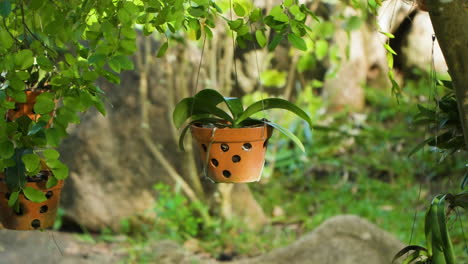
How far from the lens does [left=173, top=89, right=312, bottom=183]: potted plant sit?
1.92 meters

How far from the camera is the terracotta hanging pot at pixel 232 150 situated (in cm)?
192

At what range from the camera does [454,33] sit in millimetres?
1492

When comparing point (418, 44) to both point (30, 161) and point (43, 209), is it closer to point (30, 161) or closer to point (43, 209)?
point (43, 209)

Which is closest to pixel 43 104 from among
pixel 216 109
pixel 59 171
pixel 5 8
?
pixel 59 171

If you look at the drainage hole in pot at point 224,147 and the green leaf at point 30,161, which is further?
the drainage hole in pot at point 224,147

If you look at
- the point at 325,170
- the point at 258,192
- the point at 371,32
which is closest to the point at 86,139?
the point at 258,192

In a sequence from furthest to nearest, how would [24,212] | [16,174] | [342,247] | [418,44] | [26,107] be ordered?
1. [418,44]
2. [342,247]
3. [26,107]
4. [24,212]
5. [16,174]

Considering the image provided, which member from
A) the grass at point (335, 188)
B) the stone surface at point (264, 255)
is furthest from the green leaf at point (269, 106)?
the grass at point (335, 188)

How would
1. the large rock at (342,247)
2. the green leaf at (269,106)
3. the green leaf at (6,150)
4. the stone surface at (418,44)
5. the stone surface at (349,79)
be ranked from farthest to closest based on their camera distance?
the stone surface at (418,44) → the stone surface at (349,79) → the large rock at (342,247) → the green leaf at (269,106) → the green leaf at (6,150)

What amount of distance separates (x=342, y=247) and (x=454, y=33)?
5.98 feet

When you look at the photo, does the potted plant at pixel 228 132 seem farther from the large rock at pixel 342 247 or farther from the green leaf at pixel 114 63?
the large rock at pixel 342 247

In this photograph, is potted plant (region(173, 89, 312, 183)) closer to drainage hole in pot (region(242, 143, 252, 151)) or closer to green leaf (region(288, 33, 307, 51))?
drainage hole in pot (region(242, 143, 252, 151))

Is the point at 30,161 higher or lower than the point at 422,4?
lower

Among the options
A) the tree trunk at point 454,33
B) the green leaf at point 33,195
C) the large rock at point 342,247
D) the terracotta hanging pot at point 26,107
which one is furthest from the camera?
the large rock at point 342,247
